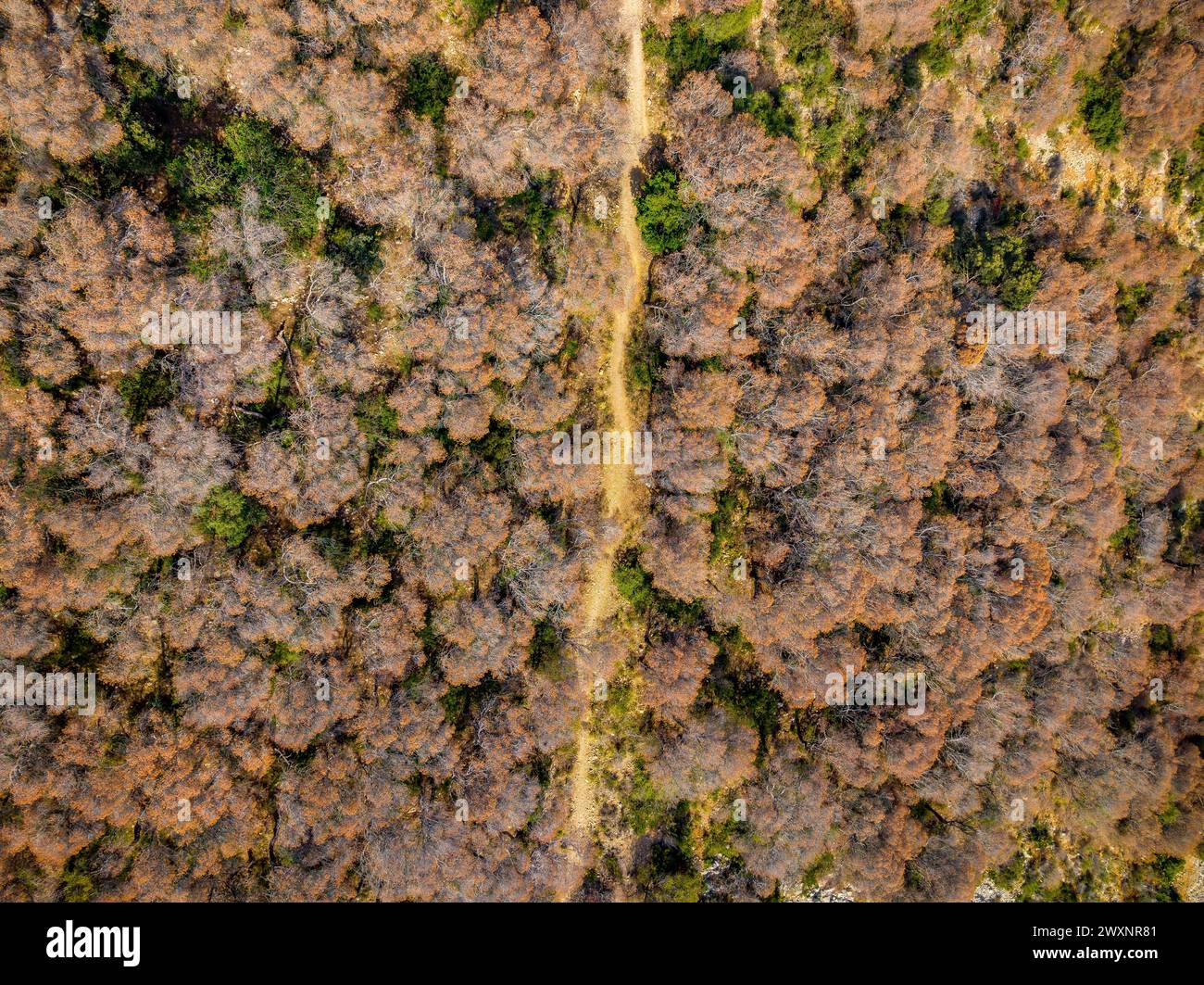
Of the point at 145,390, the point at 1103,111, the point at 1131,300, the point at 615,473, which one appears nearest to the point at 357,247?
the point at 145,390

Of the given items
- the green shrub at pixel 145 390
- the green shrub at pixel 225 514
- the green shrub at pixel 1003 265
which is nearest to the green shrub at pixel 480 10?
the green shrub at pixel 145 390

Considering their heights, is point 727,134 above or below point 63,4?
below

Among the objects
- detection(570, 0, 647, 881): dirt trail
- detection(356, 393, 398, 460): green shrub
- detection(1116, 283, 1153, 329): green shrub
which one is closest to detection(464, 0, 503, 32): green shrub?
detection(570, 0, 647, 881): dirt trail

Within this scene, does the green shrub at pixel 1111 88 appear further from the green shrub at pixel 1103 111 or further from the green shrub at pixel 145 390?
the green shrub at pixel 145 390

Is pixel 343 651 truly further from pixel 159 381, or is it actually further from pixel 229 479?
pixel 159 381

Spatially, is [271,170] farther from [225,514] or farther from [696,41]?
[696,41]

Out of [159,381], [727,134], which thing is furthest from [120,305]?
[727,134]
